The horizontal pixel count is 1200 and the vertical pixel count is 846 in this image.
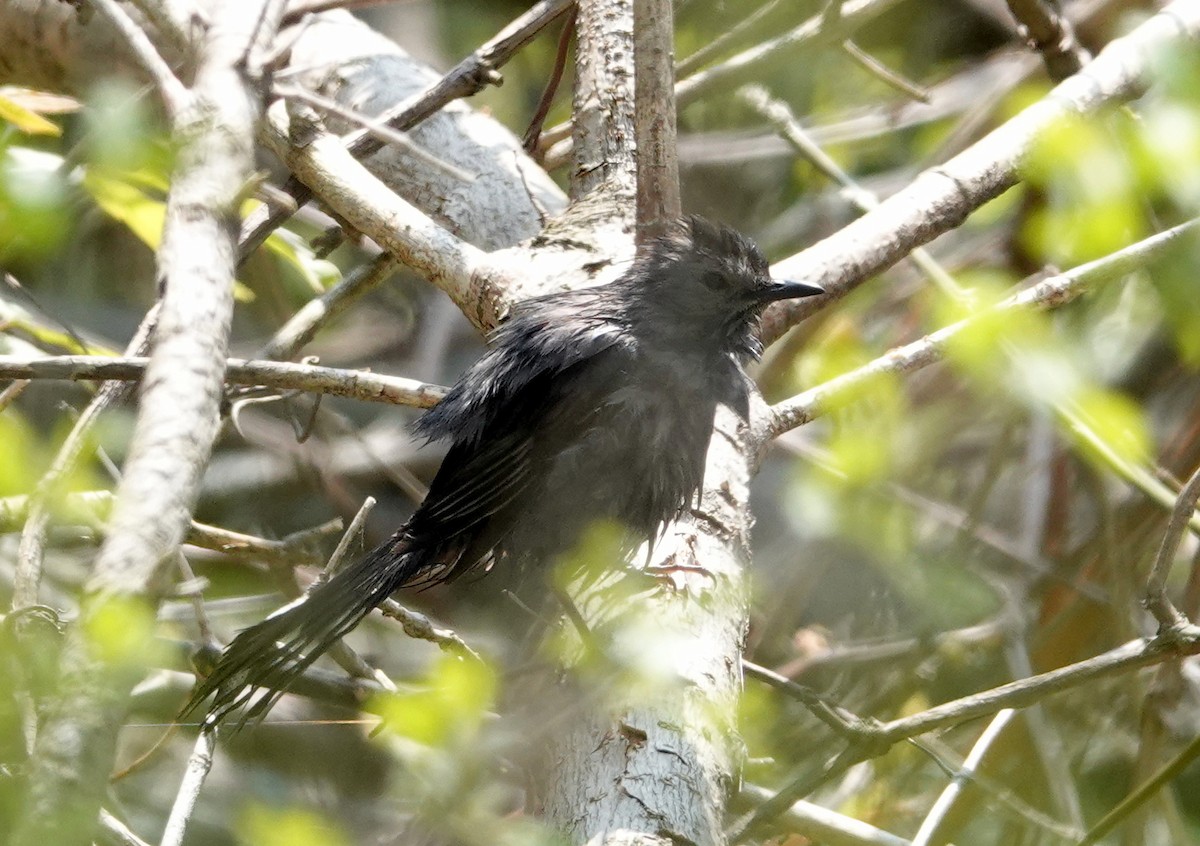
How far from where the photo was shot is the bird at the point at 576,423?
10.2ft

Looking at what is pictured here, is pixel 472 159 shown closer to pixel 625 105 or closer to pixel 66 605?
pixel 625 105

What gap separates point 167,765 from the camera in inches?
189

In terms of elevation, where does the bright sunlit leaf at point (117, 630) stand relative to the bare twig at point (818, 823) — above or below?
below

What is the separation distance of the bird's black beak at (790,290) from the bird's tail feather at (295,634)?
121 centimetres

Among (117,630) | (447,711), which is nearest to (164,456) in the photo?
(117,630)

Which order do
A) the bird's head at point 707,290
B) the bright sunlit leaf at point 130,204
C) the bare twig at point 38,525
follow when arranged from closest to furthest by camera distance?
the bare twig at point 38,525, the bright sunlit leaf at point 130,204, the bird's head at point 707,290

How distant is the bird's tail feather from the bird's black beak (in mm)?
1205

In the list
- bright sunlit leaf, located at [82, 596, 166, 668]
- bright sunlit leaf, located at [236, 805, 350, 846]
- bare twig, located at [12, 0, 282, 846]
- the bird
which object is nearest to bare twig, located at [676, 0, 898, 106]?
the bird

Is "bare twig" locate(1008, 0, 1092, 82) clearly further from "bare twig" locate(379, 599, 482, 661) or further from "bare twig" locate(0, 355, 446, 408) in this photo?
"bare twig" locate(379, 599, 482, 661)

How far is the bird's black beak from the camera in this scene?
326 cm

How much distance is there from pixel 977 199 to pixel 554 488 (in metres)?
1.37

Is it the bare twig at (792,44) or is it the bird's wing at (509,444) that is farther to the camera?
the bare twig at (792,44)

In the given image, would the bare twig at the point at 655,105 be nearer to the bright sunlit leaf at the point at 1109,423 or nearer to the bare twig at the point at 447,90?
the bare twig at the point at 447,90

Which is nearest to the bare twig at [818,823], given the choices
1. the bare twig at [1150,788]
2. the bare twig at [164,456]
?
the bare twig at [1150,788]
